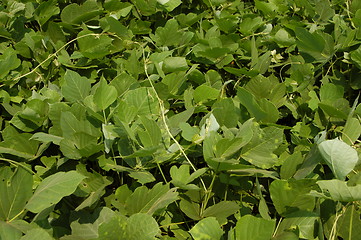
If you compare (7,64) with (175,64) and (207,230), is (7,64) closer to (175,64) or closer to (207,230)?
(175,64)

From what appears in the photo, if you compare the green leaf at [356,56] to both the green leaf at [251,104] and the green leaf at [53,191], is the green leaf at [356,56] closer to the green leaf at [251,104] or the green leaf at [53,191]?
the green leaf at [251,104]

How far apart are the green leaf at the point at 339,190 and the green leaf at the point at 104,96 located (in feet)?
1.62

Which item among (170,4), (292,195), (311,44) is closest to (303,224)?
(292,195)

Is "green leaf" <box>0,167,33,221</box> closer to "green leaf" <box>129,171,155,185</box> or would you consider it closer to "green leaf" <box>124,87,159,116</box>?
"green leaf" <box>129,171,155,185</box>

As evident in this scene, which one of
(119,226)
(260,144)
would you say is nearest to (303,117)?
(260,144)

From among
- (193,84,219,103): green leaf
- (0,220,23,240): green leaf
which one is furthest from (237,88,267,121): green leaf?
(0,220,23,240): green leaf

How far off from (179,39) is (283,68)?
388 mm

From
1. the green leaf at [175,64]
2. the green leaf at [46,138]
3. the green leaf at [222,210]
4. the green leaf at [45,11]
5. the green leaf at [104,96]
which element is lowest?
the green leaf at [222,210]

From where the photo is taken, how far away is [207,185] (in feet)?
2.86

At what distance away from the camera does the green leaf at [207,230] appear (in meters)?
0.71

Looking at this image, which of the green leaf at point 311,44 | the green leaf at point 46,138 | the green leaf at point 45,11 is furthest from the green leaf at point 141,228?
the green leaf at point 45,11

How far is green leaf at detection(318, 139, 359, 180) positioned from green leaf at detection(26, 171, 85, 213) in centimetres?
46

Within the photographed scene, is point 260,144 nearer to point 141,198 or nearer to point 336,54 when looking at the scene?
point 141,198

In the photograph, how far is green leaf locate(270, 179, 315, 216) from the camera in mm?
749
